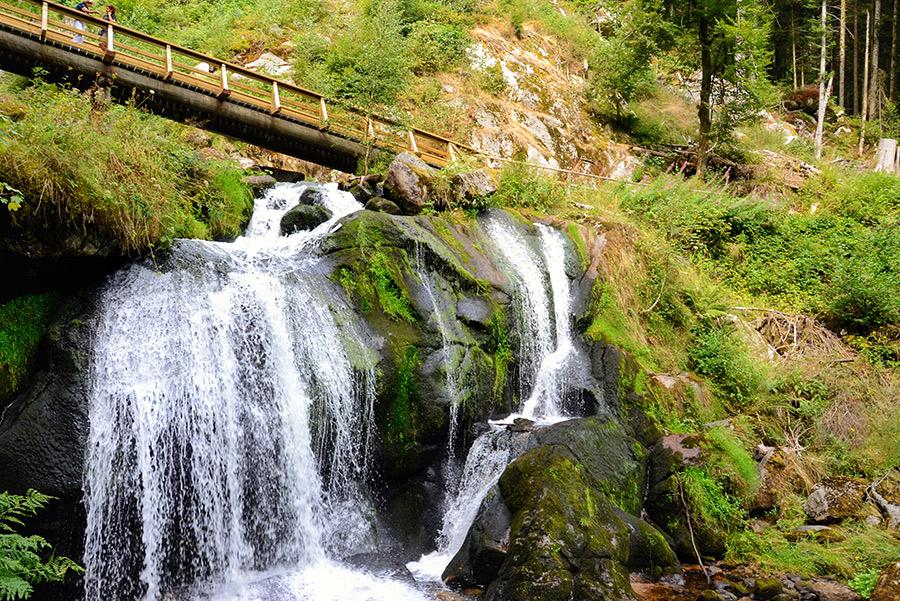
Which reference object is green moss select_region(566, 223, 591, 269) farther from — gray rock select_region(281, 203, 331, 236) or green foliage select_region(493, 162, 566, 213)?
gray rock select_region(281, 203, 331, 236)

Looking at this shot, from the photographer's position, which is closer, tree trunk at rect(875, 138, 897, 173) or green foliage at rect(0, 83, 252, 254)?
green foliage at rect(0, 83, 252, 254)

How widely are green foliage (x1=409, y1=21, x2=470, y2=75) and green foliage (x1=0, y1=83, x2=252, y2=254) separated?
41.9 ft

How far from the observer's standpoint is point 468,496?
8.58 meters

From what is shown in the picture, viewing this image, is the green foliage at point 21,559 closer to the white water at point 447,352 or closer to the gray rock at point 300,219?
the white water at point 447,352

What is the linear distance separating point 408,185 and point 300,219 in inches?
81.7

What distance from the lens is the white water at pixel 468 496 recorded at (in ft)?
25.7

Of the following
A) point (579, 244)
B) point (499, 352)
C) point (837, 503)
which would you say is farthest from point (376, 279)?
point (837, 503)

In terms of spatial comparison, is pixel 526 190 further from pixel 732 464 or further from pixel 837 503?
pixel 837 503

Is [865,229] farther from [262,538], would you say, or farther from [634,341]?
[262,538]

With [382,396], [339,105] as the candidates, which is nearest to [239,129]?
[339,105]

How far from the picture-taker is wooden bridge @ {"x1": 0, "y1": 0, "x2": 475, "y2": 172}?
11.1 meters

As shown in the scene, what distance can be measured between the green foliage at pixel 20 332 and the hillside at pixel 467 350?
24mm

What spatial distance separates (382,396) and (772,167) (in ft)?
56.6

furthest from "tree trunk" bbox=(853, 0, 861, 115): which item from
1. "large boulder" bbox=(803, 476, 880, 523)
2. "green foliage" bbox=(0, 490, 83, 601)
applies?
"green foliage" bbox=(0, 490, 83, 601)
